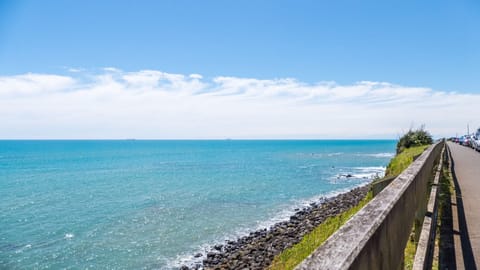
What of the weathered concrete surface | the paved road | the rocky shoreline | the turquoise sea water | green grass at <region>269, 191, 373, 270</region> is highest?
the weathered concrete surface

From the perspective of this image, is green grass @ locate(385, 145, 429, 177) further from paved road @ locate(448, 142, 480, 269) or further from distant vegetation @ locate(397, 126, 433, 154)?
distant vegetation @ locate(397, 126, 433, 154)

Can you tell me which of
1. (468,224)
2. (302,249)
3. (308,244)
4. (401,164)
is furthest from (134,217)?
(468,224)

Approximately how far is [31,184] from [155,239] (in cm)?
3542

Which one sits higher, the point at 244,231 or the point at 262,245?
the point at 262,245

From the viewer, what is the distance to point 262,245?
56.9 feet

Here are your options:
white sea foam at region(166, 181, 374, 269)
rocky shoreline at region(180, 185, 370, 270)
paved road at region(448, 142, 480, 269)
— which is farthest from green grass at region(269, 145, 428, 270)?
white sea foam at region(166, 181, 374, 269)

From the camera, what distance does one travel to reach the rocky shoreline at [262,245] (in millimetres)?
15263

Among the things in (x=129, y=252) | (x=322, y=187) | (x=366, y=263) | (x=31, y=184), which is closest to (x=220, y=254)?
(x=129, y=252)

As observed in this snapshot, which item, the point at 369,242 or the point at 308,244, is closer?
the point at 369,242

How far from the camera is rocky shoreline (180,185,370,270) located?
15.3 metres

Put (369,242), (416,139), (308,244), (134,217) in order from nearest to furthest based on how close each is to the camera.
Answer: (369,242) < (308,244) < (134,217) < (416,139)

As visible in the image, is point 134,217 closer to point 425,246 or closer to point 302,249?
point 302,249

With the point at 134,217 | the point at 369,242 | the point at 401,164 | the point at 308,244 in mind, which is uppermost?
the point at 369,242

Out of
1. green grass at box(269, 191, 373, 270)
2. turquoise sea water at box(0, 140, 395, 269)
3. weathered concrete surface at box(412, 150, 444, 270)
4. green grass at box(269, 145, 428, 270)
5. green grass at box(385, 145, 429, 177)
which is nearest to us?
weathered concrete surface at box(412, 150, 444, 270)
